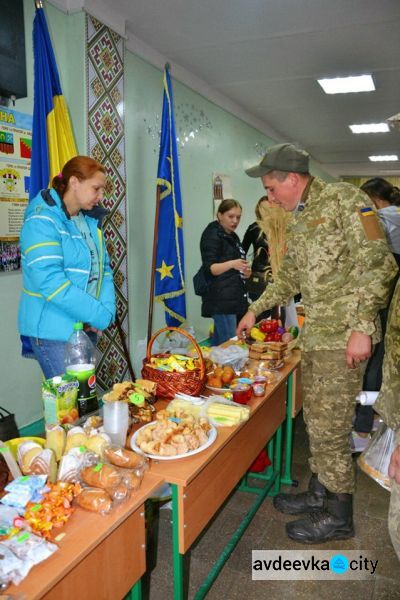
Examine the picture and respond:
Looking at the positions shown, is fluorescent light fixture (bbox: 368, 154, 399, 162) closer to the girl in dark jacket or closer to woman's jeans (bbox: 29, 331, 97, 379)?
the girl in dark jacket

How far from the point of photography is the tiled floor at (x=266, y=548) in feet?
5.76

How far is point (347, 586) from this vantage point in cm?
178

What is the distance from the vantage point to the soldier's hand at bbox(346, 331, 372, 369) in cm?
171

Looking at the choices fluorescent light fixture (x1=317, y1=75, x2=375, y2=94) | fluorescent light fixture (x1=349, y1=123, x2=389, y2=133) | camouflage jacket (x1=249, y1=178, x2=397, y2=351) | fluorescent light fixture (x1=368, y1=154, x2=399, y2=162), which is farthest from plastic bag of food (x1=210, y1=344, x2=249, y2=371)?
fluorescent light fixture (x1=368, y1=154, x2=399, y2=162)

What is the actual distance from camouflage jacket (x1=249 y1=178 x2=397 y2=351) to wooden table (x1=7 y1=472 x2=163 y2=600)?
3.22 ft

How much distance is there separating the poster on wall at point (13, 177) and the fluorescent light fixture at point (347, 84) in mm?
3151

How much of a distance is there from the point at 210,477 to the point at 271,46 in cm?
358

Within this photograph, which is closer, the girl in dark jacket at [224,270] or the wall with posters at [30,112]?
the wall with posters at [30,112]

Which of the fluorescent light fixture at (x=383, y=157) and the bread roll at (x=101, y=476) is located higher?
the fluorescent light fixture at (x=383, y=157)

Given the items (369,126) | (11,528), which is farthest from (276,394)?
(369,126)

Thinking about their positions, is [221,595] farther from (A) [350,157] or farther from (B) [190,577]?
(A) [350,157]

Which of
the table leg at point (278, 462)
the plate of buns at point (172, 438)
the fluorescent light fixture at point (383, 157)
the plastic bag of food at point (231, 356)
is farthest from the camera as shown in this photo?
the fluorescent light fixture at point (383, 157)

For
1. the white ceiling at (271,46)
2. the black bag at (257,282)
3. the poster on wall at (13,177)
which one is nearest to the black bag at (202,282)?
the black bag at (257,282)

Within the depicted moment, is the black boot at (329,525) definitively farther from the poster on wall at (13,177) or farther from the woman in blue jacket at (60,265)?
the poster on wall at (13,177)
